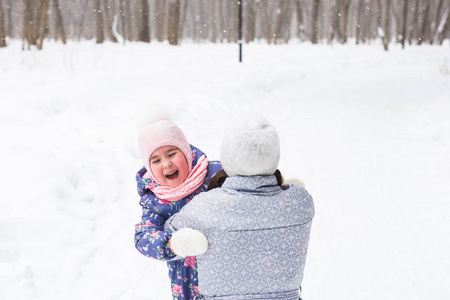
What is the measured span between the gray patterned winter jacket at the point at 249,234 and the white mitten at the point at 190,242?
5 cm

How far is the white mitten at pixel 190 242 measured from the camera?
4.92 ft

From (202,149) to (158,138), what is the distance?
440 centimetres

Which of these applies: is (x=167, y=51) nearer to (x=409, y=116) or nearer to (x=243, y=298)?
(x=409, y=116)

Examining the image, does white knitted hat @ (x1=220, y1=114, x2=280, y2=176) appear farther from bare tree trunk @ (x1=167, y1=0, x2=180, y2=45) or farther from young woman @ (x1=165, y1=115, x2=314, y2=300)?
bare tree trunk @ (x1=167, y1=0, x2=180, y2=45)

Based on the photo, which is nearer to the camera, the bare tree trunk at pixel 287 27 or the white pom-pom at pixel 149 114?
the white pom-pom at pixel 149 114

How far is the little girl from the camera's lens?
1964 mm

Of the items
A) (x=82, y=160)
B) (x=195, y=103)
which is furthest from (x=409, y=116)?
(x=82, y=160)

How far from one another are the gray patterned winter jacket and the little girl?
1.10ft

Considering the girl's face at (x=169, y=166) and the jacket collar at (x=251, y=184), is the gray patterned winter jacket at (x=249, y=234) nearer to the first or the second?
the jacket collar at (x=251, y=184)

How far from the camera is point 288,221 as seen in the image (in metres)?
1.56

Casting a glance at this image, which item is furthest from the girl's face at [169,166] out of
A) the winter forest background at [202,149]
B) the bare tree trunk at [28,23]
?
the bare tree trunk at [28,23]

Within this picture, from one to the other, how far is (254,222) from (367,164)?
4.92m

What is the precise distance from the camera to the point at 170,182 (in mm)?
2086

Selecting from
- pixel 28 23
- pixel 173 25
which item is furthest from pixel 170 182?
pixel 173 25
